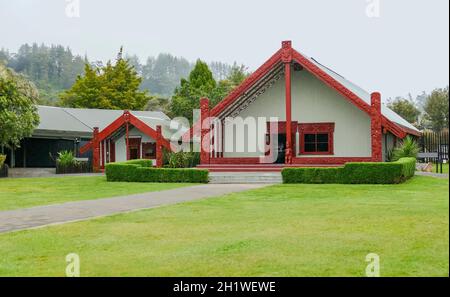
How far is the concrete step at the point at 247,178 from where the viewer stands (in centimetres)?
2225

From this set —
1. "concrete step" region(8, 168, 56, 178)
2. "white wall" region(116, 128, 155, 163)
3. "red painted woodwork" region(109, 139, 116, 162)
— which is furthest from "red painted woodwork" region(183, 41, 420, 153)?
"concrete step" region(8, 168, 56, 178)

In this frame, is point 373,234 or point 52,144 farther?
point 52,144

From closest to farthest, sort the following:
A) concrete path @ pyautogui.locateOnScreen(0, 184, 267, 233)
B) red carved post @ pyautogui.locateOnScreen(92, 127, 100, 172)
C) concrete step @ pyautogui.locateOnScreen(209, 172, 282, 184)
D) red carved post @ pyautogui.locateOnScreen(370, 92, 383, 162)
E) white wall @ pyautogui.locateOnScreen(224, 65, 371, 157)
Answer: concrete path @ pyautogui.locateOnScreen(0, 184, 267, 233) < concrete step @ pyautogui.locateOnScreen(209, 172, 282, 184) < red carved post @ pyautogui.locateOnScreen(370, 92, 383, 162) < white wall @ pyautogui.locateOnScreen(224, 65, 371, 157) < red carved post @ pyautogui.locateOnScreen(92, 127, 100, 172)

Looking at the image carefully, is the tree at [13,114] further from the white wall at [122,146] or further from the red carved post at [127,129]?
the white wall at [122,146]

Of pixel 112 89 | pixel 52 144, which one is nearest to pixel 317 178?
pixel 52 144

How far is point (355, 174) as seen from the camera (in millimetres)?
20172

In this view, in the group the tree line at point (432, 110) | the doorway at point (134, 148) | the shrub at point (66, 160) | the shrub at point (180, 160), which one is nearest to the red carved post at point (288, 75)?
the shrub at point (180, 160)

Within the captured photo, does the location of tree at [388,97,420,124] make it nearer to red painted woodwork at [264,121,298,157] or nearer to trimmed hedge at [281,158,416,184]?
red painted woodwork at [264,121,298,157]

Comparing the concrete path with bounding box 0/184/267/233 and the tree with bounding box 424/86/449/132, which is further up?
the tree with bounding box 424/86/449/132

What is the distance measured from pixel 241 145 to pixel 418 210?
19331 mm

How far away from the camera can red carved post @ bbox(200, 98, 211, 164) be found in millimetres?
27109

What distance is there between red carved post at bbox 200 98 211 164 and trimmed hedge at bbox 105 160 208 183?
4588 millimetres

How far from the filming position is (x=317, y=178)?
20.6m

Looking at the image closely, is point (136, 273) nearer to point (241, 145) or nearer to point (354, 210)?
point (354, 210)
